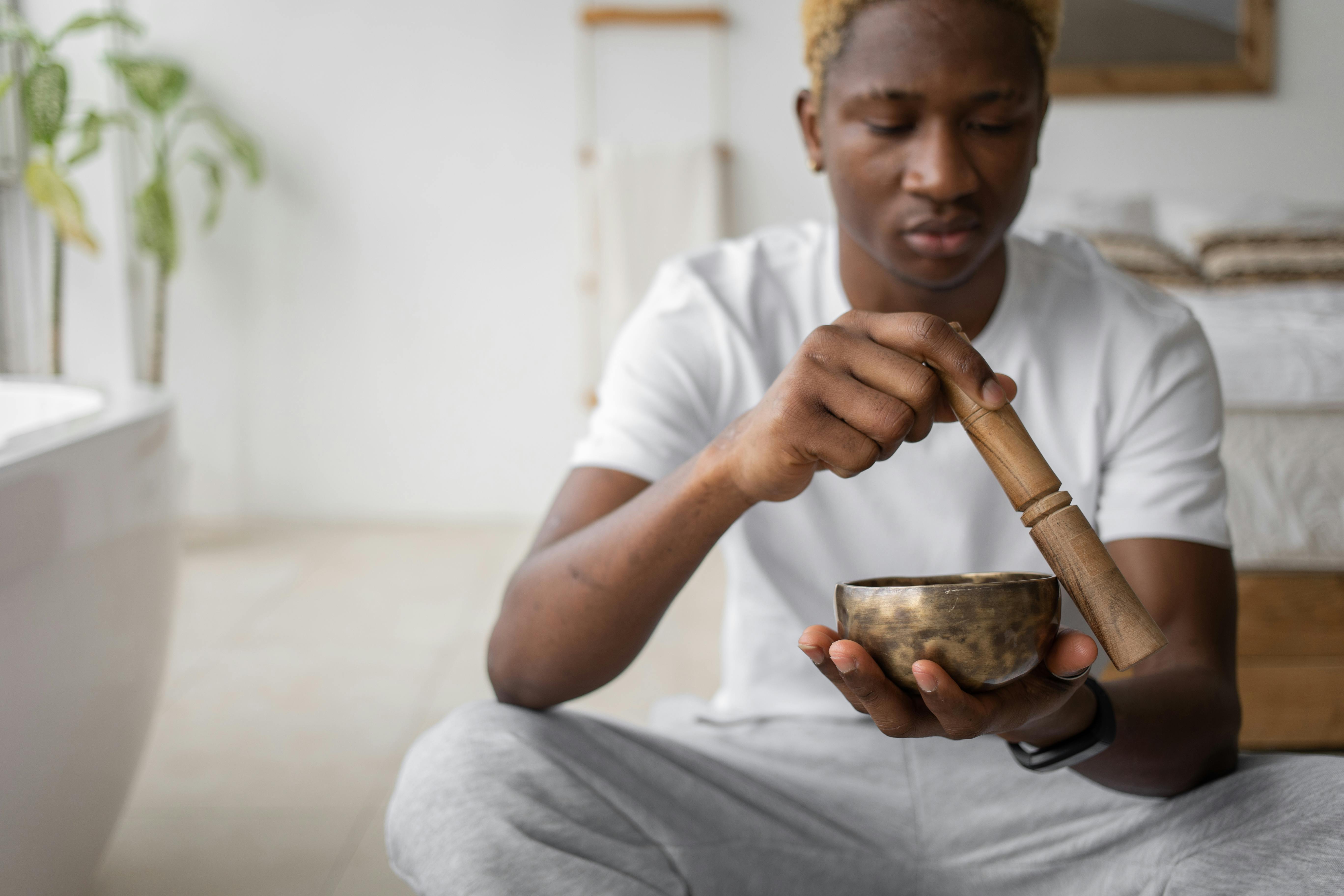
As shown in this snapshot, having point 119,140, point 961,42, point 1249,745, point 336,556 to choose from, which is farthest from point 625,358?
point 119,140

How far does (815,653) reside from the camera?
0.68m

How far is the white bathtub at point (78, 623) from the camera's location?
1057mm

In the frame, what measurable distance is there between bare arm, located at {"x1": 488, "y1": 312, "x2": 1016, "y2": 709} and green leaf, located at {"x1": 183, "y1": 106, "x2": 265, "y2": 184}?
2930 mm

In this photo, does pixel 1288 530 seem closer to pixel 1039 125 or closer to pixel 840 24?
pixel 1039 125

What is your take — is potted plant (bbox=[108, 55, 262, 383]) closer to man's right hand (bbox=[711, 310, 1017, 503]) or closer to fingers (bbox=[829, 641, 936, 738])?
man's right hand (bbox=[711, 310, 1017, 503])

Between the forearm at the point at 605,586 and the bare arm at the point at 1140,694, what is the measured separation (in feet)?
0.63

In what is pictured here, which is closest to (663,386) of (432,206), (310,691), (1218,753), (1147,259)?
(1218,753)

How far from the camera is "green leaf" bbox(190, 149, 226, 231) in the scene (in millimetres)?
3453

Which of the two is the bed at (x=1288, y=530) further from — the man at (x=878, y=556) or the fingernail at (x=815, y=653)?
the fingernail at (x=815, y=653)

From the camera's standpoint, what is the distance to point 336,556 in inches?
133

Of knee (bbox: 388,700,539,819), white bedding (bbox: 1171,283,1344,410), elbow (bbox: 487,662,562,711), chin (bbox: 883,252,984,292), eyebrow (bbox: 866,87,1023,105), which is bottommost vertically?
knee (bbox: 388,700,539,819)

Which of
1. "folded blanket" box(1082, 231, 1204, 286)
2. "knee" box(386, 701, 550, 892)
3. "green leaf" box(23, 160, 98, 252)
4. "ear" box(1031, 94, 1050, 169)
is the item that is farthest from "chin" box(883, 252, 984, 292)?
"green leaf" box(23, 160, 98, 252)

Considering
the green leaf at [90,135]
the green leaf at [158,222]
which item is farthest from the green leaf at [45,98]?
the green leaf at [158,222]

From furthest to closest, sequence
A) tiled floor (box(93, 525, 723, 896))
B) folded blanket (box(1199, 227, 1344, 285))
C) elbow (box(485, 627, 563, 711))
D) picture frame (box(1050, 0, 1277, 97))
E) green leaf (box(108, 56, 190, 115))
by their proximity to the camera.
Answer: picture frame (box(1050, 0, 1277, 97))
green leaf (box(108, 56, 190, 115))
folded blanket (box(1199, 227, 1344, 285))
tiled floor (box(93, 525, 723, 896))
elbow (box(485, 627, 563, 711))
